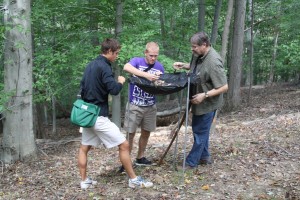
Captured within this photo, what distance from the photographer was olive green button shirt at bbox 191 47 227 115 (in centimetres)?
466

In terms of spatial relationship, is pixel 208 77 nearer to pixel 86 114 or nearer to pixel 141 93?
pixel 141 93

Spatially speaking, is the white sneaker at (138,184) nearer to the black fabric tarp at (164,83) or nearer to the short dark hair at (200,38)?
the black fabric tarp at (164,83)

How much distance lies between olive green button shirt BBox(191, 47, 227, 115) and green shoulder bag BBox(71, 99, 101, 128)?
154 centimetres

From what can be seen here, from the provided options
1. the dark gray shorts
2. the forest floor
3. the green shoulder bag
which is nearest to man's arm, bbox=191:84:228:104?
the forest floor

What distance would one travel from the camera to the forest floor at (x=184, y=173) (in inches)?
179

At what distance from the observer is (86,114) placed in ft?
14.2

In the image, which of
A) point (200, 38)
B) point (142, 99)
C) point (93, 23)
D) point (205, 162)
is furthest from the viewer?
point (93, 23)

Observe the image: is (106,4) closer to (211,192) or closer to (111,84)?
(111,84)

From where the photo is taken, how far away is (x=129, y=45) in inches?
312

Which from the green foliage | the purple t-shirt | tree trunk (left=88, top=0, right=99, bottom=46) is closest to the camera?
the purple t-shirt

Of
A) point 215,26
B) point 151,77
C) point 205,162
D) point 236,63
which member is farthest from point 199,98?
point 215,26

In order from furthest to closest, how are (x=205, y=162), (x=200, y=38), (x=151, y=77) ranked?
(x=205, y=162)
(x=200, y=38)
(x=151, y=77)

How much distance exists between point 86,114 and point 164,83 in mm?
1163

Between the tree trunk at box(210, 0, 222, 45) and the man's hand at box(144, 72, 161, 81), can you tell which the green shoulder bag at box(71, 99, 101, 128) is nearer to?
the man's hand at box(144, 72, 161, 81)
